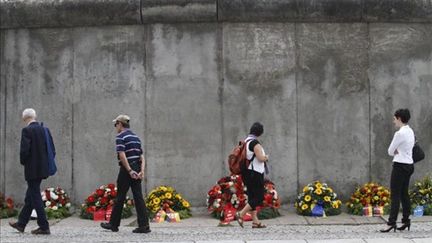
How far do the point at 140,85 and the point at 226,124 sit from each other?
181 cm

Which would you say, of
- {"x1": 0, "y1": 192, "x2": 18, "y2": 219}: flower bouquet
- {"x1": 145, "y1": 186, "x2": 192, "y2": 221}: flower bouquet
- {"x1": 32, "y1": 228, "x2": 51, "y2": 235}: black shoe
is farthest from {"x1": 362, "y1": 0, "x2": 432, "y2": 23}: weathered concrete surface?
{"x1": 0, "y1": 192, "x2": 18, "y2": 219}: flower bouquet

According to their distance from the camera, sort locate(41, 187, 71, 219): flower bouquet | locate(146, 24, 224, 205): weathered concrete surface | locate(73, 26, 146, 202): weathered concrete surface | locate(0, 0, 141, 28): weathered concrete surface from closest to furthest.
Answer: locate(41, 187, 71, 219): flower bouquet, locate(0, 0, 141, 28): weathered concrete surface, locate(146, 24, 224, 205): weathered concrete surface, locate(73, 26, 146, 202): weathered concrete surface

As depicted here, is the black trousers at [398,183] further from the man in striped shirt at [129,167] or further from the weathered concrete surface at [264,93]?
the man in striped shirt at [129,167]

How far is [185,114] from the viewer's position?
12469 mm

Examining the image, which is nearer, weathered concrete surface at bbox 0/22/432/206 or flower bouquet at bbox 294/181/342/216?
flower bouquet at bbox 294/181/342/216

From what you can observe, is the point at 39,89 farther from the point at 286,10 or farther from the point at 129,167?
the point at 286,10

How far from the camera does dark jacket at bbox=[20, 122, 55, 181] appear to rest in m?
9.68

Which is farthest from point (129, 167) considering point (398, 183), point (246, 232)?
point (398, 183)

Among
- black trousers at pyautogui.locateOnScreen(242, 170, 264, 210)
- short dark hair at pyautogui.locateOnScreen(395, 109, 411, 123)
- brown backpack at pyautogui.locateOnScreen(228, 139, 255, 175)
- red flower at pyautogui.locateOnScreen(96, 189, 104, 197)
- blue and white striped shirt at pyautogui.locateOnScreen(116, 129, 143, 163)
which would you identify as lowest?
red flower at pyautogui.locateOnScreen(96, 189, 104, 197)

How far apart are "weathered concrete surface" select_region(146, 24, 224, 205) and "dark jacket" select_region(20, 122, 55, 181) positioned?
2.99 meters

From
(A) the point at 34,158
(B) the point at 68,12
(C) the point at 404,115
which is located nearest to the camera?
(C) the point at 404,115

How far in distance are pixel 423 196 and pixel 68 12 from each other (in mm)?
7396

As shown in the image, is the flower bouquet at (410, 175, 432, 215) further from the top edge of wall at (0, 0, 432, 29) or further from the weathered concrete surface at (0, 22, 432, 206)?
the top edge of wall at (0, 0, 432, 29)

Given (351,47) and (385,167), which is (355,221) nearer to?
(385,167)
